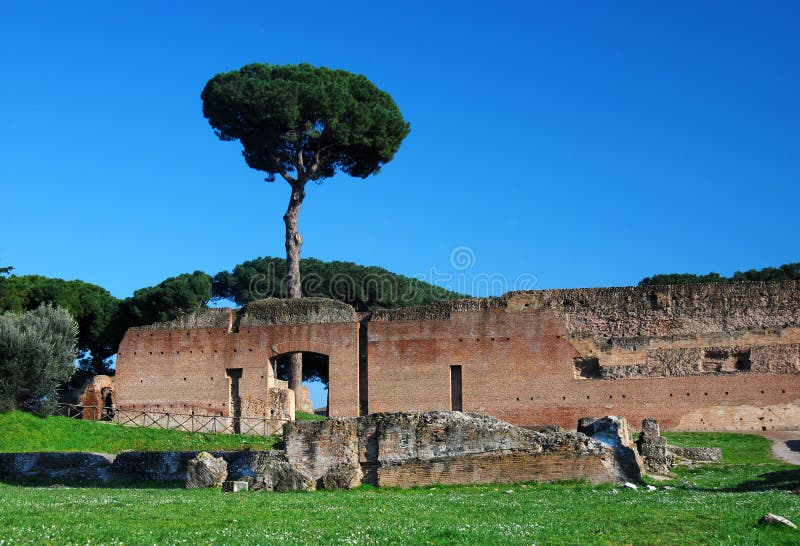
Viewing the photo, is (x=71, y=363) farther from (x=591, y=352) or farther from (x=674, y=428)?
(x=674, y=428)

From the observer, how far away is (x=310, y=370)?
137 ft

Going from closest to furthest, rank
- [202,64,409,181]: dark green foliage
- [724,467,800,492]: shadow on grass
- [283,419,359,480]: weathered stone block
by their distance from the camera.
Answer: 1. [724,467,800,492]: shadow on grass
2. [283,419,359,480]: weathered stone block
3. [202,64,409,181]: dark green foliage

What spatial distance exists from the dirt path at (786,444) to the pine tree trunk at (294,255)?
14930 mm

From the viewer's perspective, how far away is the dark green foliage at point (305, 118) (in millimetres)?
34312

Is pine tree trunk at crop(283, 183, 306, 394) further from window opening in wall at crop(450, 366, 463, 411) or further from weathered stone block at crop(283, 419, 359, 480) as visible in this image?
weathered stone block at crop(283, 419, 359, 480)

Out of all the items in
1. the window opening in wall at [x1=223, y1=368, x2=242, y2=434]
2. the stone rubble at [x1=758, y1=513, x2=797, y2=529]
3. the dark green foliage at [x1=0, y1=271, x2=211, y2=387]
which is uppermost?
the dark green foliage at [x1=0, y1=271, x2=211, y2=387]

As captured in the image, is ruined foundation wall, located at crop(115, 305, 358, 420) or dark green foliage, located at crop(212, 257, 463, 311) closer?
ruined foundation wall, located at crop(115, 305, 358, 420)

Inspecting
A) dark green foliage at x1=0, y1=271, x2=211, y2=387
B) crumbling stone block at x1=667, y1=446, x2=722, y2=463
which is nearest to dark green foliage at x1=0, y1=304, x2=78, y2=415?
dark green foliage at x1=0, y1=271, x2=211, y2=387

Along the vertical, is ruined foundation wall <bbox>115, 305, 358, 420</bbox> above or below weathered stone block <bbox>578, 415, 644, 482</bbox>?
above

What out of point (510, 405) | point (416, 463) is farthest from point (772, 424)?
point (416, 463)

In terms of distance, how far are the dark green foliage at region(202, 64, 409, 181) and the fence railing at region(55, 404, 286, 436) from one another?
1064cm

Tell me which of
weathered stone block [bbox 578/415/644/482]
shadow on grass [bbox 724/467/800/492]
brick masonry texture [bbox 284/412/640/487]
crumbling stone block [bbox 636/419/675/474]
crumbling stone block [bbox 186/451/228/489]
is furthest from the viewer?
crumbling stone block [bbox 636/419/675/474]

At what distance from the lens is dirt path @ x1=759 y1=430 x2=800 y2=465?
1953 cm

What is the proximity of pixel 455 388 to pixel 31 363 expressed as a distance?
11.0m
